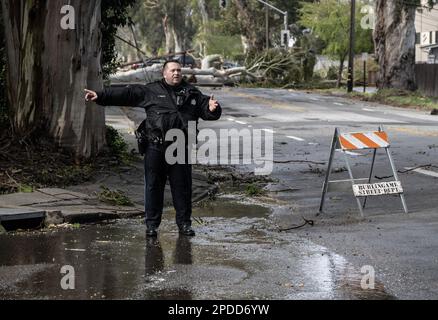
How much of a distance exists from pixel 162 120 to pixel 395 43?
34.6 m

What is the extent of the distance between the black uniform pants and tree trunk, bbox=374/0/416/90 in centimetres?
3378

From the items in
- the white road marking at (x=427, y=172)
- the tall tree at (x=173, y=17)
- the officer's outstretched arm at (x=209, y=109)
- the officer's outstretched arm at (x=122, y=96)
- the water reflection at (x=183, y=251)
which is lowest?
the white road marking at (x=427, y=172)

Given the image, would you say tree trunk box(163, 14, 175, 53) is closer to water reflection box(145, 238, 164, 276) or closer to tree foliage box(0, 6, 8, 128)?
tree foliage box(0, 6, 8, 128)

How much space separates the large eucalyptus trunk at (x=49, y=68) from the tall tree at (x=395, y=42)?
101 ft

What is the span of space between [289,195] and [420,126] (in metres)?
12.8

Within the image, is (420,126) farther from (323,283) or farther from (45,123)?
(323,283)

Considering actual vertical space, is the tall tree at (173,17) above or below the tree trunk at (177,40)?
above

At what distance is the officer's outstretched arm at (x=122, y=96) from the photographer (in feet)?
30.3

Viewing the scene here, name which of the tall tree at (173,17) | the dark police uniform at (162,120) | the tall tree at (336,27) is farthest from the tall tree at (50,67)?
the tall tree at (173,17)

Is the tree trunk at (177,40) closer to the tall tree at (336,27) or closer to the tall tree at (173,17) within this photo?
the tall tree at (173,17)

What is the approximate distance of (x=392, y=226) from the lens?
31.8ft

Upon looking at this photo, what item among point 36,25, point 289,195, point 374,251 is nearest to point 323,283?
point 374,251
